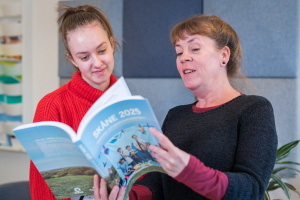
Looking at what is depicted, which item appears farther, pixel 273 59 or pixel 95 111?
pixel 273 59

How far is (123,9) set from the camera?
101 inches

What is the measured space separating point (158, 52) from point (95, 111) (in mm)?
1784

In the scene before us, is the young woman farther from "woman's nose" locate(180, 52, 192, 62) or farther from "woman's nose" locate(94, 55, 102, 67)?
"woman's nose" locate(180, 52, 192, 62)

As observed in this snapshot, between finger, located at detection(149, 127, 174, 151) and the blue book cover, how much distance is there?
0.03 meters

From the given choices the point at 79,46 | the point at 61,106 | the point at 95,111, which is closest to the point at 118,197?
the point at 95,111

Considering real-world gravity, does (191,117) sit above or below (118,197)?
above

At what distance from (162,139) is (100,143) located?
17cm

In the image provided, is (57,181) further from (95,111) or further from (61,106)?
(61,106)

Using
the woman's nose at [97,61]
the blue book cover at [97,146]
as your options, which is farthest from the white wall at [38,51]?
the blue book cover at [97,146]

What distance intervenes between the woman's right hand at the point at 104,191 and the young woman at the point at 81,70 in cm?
42

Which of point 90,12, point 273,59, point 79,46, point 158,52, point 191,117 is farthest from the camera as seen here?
point 158,52

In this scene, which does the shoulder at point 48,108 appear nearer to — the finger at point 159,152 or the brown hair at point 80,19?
the brown hair at point 80,19

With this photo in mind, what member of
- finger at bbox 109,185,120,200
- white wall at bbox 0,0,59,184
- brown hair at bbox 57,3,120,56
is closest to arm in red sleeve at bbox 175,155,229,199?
finger at bbox 109,185,120,200

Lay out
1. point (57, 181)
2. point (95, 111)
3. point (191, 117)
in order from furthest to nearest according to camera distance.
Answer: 1. point (191, 117)
2. point (57, 181)
3. point (95, 111)
